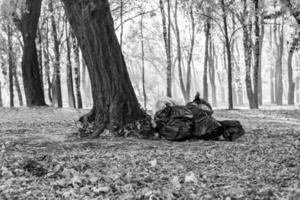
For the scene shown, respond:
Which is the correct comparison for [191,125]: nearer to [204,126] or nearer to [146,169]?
[204,126]

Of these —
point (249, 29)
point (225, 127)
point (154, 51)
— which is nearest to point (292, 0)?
point (225, 127)

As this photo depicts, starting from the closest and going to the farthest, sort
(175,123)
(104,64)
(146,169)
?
(146,169) < (175,123) < (104,64)

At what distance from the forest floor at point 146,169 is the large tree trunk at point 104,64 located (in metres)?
0.42

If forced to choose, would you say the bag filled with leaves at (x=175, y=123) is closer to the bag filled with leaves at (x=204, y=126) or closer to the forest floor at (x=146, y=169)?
the bag filled with leaves at (x=204, y=126)

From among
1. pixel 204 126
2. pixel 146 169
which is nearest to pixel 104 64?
pixel 204 126

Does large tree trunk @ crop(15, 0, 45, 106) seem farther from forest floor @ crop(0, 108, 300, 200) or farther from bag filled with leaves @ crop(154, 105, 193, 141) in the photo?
bag filled with leaves @ crop(154, 105, 193, 141)

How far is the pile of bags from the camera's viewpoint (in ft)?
20.2

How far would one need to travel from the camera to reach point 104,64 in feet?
20.7

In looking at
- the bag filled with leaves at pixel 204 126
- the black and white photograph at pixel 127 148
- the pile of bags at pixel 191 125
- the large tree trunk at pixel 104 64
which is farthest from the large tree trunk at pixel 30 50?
the bag filled with leaves at pixel 204 126

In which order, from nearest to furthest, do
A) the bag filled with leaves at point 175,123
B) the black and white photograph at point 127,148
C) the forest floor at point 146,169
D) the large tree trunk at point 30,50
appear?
the forest floor at point 146,169 → the black and white photograph at point 127,148 → the bag filled with leaves at point 175,123 → the large tree trunk at point 30,50

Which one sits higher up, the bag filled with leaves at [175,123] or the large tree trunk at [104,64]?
the large tree trunk at [104,64]

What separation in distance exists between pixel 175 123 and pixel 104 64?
1.60 metres

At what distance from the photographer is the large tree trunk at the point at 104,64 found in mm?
6219

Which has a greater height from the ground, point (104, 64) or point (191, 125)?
point (104, 64)
